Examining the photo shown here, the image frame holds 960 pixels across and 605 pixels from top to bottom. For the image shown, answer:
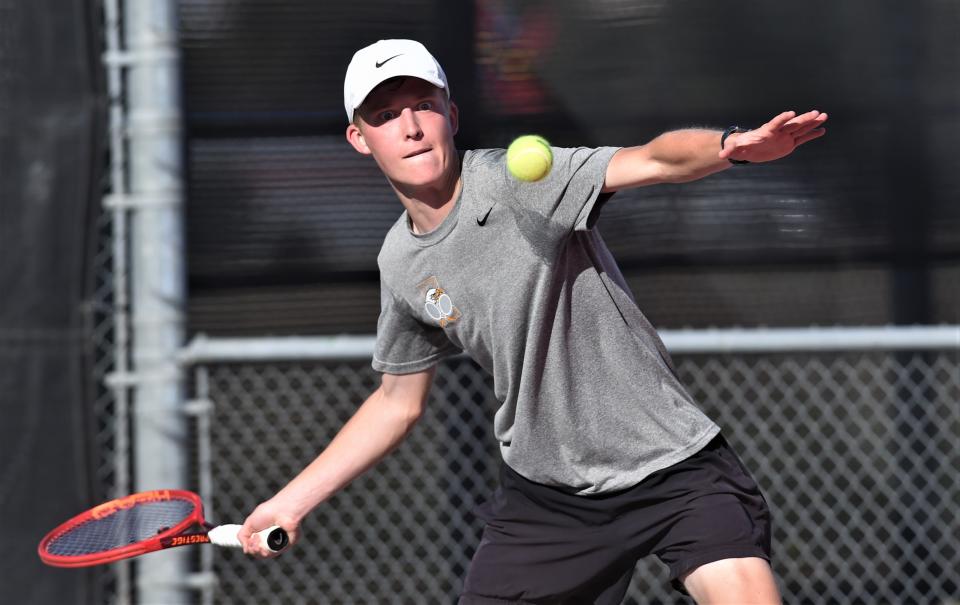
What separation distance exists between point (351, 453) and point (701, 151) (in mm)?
1129

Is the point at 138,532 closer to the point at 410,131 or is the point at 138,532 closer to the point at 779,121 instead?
the point at 410,131

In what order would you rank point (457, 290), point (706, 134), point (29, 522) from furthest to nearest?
1. point (29, 522)
2. point (457, 290)
3. point (706, 134)

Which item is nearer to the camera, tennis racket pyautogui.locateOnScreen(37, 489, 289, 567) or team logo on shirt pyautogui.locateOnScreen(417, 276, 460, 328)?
team logo on shirt pyautogui.locateOnScreen(417, 276, 460, 328)

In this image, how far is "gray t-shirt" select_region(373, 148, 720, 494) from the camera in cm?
264

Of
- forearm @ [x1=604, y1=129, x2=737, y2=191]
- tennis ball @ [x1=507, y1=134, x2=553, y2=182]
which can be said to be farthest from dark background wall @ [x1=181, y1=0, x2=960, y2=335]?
tennis ball @ [x1=507, y1=134, x2=553, y2=182]

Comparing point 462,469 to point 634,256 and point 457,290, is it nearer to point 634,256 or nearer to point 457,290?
point 634,256

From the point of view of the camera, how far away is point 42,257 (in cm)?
390

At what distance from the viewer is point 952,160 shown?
397 centimetres

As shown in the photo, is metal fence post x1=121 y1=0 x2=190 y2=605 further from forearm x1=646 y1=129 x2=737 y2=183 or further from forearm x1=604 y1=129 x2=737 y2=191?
forearm x1=646 y1=129 x2=737 y2=183

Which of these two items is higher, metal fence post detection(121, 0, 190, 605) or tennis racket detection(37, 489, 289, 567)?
metal fence post detection(121, 0, 190, 605)

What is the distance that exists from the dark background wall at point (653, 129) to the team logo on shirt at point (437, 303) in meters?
1.26

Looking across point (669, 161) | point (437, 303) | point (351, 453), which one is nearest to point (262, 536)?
point (351, 453)

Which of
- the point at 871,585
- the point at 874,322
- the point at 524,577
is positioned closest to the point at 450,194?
the point at 524,577

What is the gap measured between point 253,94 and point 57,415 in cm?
115
